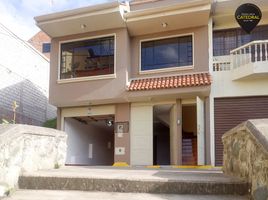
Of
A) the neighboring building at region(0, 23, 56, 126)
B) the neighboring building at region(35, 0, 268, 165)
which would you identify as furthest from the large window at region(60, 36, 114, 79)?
the neighboring building at region(0, 23, 56, 126)

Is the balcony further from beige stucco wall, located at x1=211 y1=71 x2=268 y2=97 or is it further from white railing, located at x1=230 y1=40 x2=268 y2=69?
beige stucco wall, located at x1=211 y1=71 x2=268 y2=97

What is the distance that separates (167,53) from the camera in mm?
14258

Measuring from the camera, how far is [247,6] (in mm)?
12133

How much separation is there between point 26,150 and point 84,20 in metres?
9.11

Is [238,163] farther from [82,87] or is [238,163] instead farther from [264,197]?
[82,87]

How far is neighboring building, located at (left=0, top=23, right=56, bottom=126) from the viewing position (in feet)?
52.7

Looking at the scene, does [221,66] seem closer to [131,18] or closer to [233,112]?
[233,112]

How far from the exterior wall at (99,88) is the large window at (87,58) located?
0.33 m

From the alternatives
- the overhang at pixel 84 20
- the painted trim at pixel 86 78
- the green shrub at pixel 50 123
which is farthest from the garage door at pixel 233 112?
the green shrub at pixel 50 123

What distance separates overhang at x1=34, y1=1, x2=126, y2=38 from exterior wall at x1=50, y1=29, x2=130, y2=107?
0.36 m

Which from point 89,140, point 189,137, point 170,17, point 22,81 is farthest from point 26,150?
point 22,81

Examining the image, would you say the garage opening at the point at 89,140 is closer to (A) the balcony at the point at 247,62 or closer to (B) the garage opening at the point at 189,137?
(B) the garage opening at the point at 189,137

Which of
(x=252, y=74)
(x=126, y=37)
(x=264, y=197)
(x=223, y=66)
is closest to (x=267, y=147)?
(x=264, y=197)

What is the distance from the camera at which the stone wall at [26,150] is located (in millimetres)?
5012
